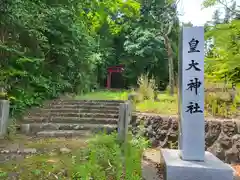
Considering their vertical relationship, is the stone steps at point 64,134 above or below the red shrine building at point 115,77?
below

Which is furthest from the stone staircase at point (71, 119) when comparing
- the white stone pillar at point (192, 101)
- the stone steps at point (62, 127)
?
the white stone pillar at point (192, 101)

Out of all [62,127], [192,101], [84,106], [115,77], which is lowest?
[62,127]

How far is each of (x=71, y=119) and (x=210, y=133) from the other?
3210 mm

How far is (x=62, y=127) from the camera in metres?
5.61

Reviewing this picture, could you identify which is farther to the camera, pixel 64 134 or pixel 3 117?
pixel 64 134

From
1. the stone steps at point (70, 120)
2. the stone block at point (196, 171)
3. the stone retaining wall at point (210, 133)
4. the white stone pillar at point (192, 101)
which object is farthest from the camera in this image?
the stone steps at point (70, 120)

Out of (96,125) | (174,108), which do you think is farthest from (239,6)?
(96,125)

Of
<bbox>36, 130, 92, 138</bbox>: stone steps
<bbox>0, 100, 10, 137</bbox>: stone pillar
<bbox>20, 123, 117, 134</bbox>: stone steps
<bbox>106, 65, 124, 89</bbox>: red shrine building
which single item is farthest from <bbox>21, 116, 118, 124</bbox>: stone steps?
<bbox>106, 65, 124, 89</bbox>: red shrine building

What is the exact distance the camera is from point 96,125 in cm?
568

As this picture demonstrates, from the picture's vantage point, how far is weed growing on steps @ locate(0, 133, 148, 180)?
270cm

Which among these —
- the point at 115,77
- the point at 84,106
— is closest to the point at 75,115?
the point at 84,106

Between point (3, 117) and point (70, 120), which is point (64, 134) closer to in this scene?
point (70, 120)

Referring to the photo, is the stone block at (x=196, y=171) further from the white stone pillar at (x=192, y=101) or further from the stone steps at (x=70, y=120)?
the stone steps at (x=70, y=120)

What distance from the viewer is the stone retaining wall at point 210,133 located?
4691 millimetres
